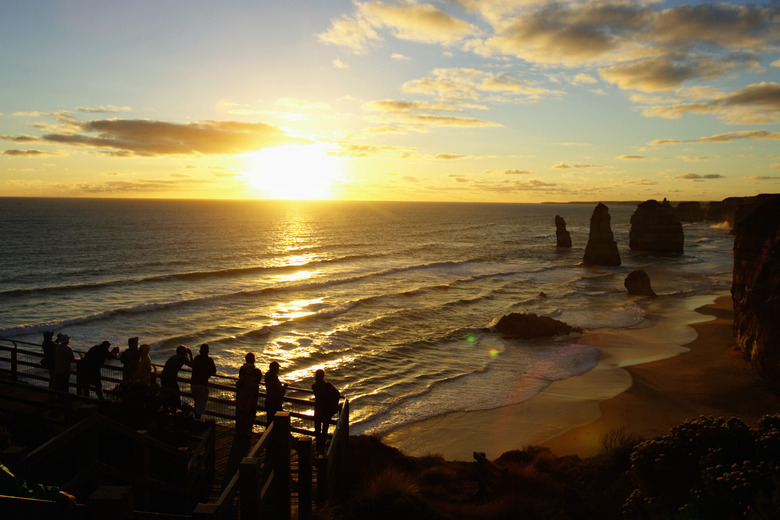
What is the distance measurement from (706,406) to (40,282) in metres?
46.5

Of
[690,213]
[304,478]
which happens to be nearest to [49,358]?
A: [304,478]

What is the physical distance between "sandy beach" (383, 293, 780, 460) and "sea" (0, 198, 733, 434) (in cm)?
88

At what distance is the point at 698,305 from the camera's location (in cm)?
3544

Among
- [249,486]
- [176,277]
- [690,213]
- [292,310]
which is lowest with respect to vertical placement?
[292,310]

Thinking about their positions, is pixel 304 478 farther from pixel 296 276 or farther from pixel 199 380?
pixel 296 276

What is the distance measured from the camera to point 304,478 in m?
6.80

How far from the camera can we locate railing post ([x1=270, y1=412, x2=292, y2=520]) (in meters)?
5.59

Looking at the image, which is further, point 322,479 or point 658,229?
point 658,229

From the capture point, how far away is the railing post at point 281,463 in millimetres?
5586

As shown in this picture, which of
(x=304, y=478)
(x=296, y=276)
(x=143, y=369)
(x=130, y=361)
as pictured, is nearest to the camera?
(x=304, y=478)

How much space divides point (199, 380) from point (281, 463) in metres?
4.92

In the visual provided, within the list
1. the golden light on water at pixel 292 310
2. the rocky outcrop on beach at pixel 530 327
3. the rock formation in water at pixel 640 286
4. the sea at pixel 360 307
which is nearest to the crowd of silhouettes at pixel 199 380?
the sea at pixel 360 307

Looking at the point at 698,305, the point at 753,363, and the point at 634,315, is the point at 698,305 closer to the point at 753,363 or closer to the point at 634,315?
the point at 634,315

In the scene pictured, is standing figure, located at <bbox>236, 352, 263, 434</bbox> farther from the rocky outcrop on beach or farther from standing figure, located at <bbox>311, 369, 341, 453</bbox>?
the rocky outcrop on beach
